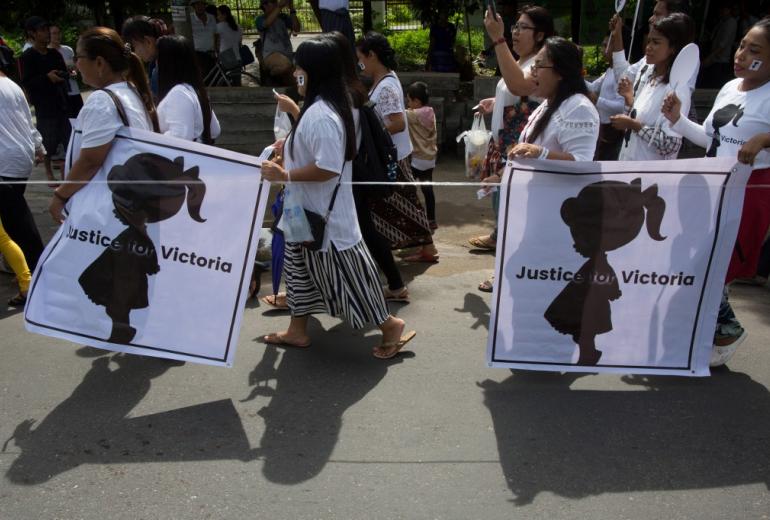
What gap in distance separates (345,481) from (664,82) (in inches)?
111

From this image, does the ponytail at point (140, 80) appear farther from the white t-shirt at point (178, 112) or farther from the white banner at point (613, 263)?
the white banner at point (613, 263)

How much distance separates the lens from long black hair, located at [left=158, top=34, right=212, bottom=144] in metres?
4.11

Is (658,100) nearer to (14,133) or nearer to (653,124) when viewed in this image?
(653,124)

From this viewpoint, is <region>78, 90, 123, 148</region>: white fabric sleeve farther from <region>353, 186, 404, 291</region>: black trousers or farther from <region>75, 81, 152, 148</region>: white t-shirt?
<region>353, 186, 404, 291</region>: black trousers

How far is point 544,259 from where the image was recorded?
333 cm

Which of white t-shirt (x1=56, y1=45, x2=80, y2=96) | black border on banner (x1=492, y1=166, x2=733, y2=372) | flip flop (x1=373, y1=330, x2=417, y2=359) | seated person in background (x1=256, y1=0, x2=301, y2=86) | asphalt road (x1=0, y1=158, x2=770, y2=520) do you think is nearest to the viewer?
asphalt road (x1=0, y1=158, x2=770, y2=520)

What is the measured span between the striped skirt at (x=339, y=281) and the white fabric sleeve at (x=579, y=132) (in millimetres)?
Answer: 1156

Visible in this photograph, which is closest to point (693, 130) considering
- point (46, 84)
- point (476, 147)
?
point (476, 147)

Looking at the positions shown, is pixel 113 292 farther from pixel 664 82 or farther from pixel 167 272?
pixel 664 82

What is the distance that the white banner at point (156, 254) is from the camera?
3.40 meters

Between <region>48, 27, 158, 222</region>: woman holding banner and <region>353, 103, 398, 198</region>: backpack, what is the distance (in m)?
1.14

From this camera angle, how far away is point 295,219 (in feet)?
12.1

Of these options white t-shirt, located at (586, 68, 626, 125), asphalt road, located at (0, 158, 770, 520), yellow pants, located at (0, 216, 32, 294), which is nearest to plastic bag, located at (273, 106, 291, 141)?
asphalt road, located at (0, 158, 770, 520)

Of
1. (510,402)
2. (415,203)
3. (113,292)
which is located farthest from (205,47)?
(510,402)
